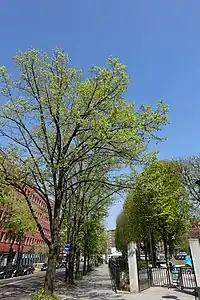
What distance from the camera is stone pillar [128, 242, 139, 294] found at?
17089 millimetres

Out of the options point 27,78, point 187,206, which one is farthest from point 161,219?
point 27,78

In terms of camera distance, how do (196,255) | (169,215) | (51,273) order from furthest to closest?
(169,215) < (196,255) < (51,273)

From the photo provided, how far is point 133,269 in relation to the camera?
17500mm

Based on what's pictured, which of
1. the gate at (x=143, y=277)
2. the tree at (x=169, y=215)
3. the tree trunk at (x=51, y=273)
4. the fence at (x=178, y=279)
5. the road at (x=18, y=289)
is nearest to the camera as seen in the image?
the tree trunk at (x=51, y=273)

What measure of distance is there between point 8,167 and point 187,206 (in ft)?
86.7

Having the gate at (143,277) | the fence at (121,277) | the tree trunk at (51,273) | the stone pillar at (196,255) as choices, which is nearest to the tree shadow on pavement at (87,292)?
the fence at (121,277)

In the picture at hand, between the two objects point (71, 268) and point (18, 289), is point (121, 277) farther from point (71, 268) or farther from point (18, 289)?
point (18, 289)

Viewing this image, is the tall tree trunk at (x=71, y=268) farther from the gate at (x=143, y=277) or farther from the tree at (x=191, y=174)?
the tree at (x=191, y=174)

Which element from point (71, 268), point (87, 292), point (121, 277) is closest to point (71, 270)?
point (71, 268)

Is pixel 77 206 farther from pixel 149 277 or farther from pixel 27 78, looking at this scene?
pixel 27 78

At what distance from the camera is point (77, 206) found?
24.8 meters

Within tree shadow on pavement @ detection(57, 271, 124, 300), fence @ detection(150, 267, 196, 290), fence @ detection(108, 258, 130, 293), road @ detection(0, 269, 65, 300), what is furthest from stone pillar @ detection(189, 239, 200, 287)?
road @ detection(0, 269, 65, 300)

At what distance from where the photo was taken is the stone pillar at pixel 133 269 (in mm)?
17089

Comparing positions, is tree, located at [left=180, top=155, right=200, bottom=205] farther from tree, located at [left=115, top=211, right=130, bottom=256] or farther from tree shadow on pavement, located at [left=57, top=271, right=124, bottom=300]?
tree shadow on pavement, located at [left=57, top=271, right=124, bottom=300]
